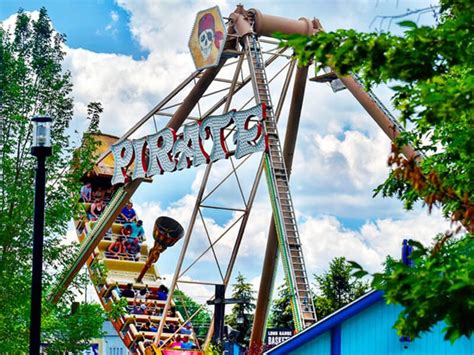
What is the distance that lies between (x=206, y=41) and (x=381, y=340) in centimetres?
1795

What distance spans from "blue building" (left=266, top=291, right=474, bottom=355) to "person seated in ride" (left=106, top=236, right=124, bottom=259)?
87.1 feet

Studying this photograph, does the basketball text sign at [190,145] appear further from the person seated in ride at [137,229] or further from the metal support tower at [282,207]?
the person seated in ride at [137,229]

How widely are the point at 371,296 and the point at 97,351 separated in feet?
118

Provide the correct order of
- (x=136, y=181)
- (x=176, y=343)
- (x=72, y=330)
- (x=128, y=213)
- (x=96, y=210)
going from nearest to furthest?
(x=72, y=330)
(x=176, y=343)
(x=136, y=181)
(x=96, y=210)
(x=128, y=213)

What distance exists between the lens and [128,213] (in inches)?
1905

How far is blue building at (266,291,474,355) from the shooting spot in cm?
2028

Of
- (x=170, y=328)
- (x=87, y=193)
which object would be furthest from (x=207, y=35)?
(x=87, y=193)

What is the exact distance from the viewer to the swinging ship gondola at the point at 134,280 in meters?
41.5

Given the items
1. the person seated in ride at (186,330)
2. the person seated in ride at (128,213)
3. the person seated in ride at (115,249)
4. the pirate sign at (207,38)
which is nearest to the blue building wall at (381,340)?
the pirate sign at (207,38)

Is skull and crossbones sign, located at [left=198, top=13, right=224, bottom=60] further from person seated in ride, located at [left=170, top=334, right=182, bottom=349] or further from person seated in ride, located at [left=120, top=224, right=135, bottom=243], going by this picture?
person seated in ride, located at [left=120, top=224, right=135, bottom=243]

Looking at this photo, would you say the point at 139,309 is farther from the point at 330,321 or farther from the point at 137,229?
the point at 330,321

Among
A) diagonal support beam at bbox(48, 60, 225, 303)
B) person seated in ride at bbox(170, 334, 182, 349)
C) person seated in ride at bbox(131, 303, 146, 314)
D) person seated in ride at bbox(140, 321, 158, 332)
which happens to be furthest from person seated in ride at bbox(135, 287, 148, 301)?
diagonal support beam at bbox(48, 60, 225, 303)

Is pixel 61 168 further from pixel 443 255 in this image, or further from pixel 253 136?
pixel 443 255

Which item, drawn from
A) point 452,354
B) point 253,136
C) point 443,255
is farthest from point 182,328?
point 443,255
